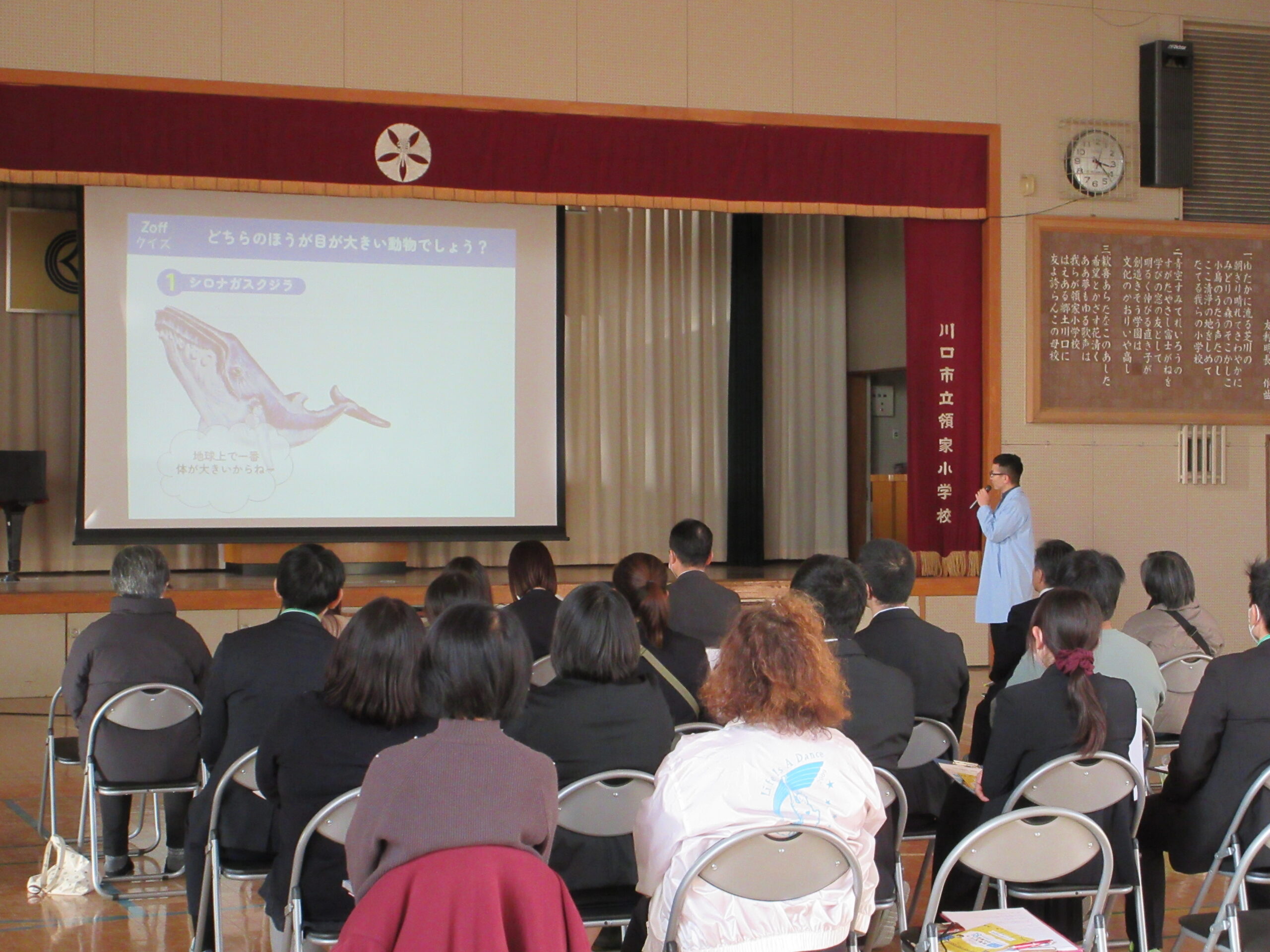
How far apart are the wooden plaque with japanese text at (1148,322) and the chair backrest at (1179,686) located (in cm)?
372

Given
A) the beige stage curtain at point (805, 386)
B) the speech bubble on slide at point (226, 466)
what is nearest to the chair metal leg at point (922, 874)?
the speech bubble on slide at point (226, 466)

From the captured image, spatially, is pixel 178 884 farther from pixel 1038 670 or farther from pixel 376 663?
pixel 1038 670

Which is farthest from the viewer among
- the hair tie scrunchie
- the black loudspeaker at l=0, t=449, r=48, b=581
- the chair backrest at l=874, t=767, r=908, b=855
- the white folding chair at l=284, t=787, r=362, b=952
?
the black loudspeaker at l=0, t=449, r=48, b=581

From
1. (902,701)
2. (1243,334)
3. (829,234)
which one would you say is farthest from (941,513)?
(902,701)

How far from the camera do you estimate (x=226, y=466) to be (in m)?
6.75

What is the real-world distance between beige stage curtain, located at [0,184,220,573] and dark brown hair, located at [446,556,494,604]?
4928 mm

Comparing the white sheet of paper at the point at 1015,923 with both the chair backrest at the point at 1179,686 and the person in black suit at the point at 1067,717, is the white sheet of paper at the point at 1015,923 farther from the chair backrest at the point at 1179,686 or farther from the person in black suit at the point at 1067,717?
the chair backrest at the point at 1179,686

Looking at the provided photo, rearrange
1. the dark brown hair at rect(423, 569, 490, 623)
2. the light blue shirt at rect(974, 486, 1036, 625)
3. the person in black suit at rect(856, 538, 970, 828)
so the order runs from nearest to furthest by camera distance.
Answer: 1. the person in black suit at rect(856, 538, 970, 828)
2. the dark brown hair at rect(423, 569, 490, 623)
3. the light blue shirt at rect(974, 486, 1036, 625)

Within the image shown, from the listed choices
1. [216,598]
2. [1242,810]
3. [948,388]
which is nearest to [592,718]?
[1242,810]

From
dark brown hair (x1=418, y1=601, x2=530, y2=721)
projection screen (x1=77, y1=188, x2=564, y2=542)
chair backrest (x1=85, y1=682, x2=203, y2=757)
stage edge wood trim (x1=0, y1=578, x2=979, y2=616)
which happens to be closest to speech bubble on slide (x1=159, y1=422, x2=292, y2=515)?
projection screen (x1=77, y1=188, x2=564, y2=542)

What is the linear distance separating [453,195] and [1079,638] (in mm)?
4737

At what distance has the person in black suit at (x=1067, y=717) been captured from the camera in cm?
253

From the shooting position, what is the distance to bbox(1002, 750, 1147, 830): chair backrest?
2451 millimetres

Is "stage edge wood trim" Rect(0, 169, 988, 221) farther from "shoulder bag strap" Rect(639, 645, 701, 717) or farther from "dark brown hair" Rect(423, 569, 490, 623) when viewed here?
"shoulder bag strap" Rect(639, 645, 701, 717)
